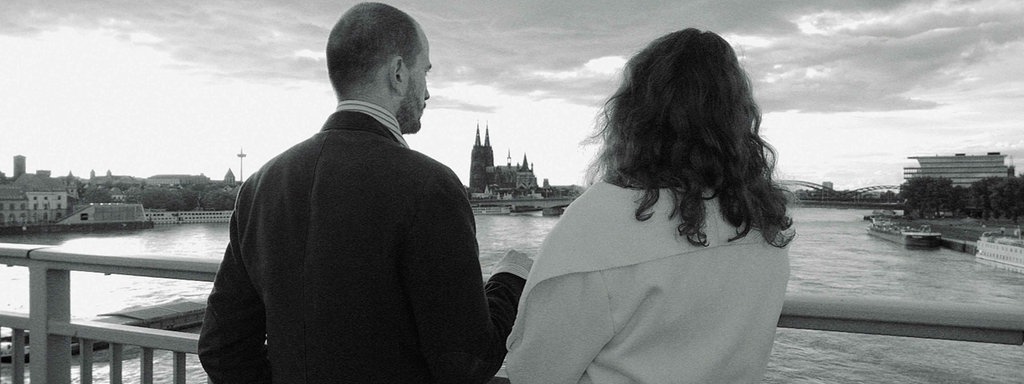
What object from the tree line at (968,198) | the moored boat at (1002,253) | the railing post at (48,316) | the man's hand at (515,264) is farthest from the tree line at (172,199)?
the man's hand at (515,264)

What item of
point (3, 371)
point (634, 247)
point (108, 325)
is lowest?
point (3, 371)

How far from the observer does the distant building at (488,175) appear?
65.0 meters

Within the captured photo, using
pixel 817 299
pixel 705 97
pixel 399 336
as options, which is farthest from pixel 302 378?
pixel 817 299

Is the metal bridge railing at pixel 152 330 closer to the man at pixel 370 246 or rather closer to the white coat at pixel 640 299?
the white coat at pixel 640 299

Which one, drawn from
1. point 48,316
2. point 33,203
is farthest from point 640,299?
point 33,203

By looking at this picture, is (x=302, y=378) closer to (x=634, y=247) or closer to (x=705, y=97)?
(x=634, y=247)

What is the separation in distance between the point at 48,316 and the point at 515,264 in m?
1.25

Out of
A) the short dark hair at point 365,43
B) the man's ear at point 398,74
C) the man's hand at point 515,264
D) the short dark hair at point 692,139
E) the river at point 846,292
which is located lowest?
the river at point 846,292

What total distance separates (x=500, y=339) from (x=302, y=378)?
0.24m

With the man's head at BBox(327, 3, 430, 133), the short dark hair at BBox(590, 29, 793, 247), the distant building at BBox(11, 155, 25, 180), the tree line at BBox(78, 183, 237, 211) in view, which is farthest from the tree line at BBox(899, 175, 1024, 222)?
the distant building at BBox(11, 155, 25, 180)

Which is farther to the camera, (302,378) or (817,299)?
(817,299)

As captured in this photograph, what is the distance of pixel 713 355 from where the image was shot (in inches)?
28.2

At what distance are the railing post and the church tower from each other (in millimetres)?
62642

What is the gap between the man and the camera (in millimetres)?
793
